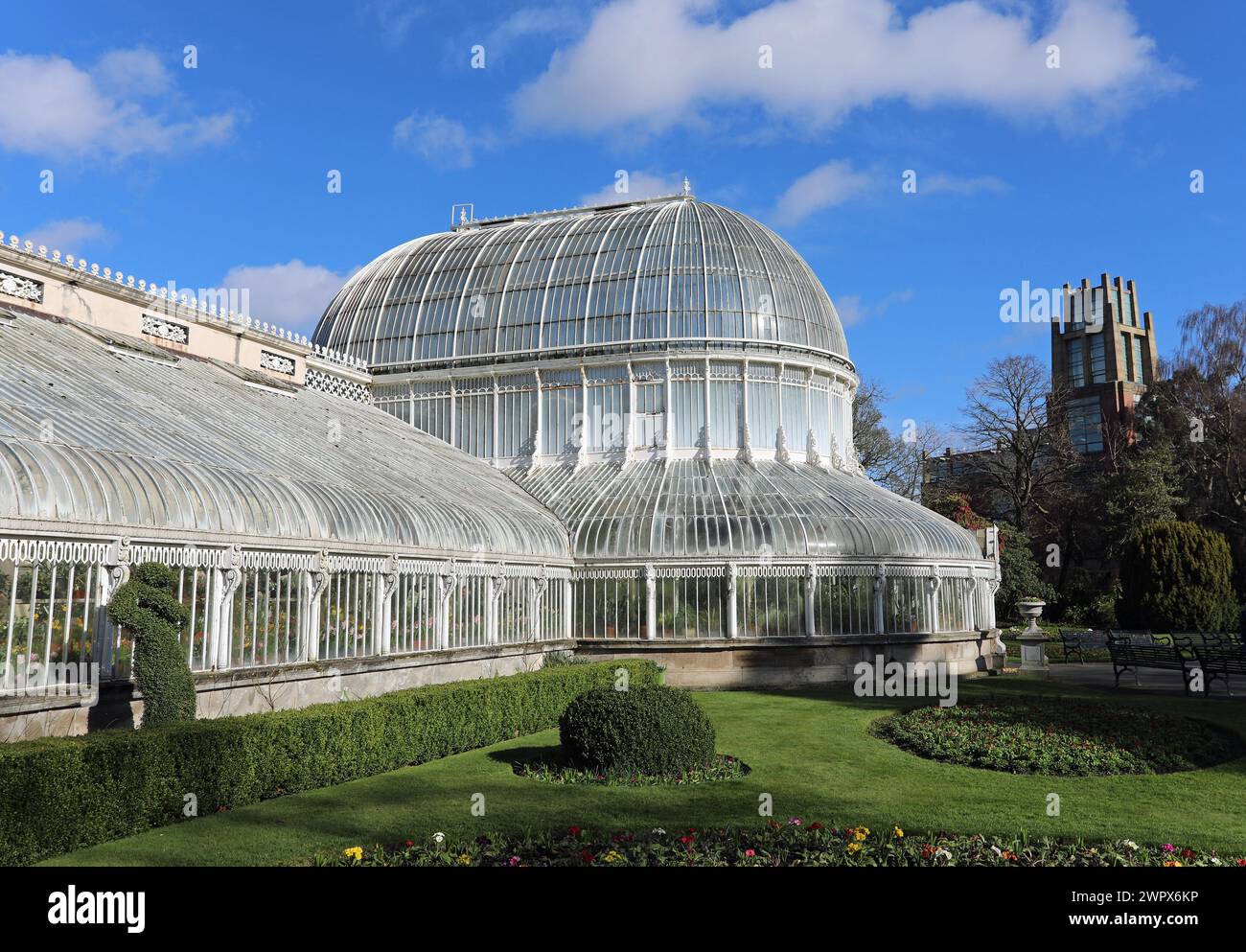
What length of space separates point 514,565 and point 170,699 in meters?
12.8

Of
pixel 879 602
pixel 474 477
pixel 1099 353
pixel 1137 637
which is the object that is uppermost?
pixel 1099 353

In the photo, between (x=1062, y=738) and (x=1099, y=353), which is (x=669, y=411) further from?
(x=1099, y=353)

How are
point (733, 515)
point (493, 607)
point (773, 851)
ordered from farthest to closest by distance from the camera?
point (733, 515)
point (493, 607)
point (773, 851)

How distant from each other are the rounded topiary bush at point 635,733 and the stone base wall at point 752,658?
1175 cm

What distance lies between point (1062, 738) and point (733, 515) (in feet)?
40.9

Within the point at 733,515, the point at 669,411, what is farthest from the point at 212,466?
the point at 669,411

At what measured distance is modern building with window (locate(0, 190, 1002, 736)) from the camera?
14.5 meters

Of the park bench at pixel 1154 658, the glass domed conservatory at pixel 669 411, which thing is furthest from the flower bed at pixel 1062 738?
the glass domed conservatory at pixel 669 411

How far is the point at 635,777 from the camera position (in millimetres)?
15031

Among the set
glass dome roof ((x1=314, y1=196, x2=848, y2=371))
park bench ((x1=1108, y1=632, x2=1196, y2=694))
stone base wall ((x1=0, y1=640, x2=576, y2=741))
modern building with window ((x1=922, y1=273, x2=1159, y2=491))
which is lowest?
park bench ((x1=1108, y1=632, x2=1196, y2=694))

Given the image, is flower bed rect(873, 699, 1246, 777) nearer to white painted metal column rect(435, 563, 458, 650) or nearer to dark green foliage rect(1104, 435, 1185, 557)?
white painted metal column rect(435, 563, 458, 650)

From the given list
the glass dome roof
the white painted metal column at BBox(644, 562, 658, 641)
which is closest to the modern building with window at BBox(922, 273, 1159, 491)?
the glass dome roof

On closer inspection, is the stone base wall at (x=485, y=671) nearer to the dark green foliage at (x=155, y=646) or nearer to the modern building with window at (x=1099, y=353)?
the dark green foliage at (x=155, y=646)

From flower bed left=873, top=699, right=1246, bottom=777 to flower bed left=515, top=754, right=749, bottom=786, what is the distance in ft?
12.9
